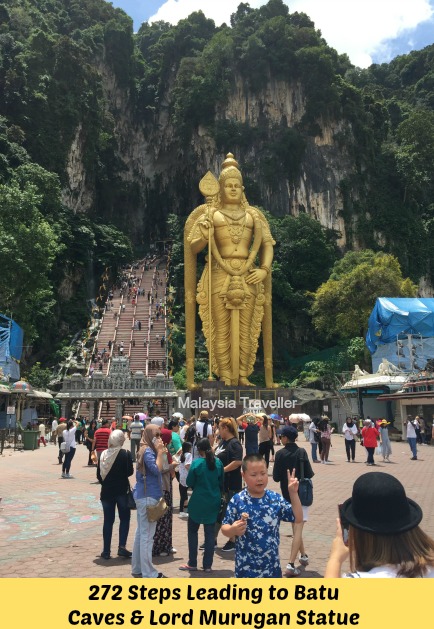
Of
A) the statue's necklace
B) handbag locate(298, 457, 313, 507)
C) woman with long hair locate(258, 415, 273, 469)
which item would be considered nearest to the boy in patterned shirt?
handbag locate(298, 457, 313, 507)

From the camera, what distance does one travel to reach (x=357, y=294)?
29500 mm

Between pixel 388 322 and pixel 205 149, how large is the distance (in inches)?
1051

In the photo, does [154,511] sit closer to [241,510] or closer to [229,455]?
[229,455]

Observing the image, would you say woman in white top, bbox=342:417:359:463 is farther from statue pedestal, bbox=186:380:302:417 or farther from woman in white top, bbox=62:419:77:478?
statue pedestal, bbox=186:380:302:417

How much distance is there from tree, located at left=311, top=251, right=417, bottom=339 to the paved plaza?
61.9ft

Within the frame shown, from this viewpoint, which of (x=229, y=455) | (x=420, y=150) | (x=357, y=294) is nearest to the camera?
(x=229, y=455)

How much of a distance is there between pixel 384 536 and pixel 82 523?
5.06 meters

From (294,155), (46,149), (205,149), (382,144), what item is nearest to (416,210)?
(382,144)

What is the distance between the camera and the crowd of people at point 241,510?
5.49 feet

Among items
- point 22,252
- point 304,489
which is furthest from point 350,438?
point 22,252

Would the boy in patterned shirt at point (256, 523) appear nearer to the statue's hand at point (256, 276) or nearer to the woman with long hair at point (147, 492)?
the woman with long hair at point (147, 492)

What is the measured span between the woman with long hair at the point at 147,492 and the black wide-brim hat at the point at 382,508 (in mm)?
2735

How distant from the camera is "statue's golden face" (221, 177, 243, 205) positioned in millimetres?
20500

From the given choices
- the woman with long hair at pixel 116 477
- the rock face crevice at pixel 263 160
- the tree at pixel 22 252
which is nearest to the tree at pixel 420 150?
the rock face crevice at pixel 263 160
